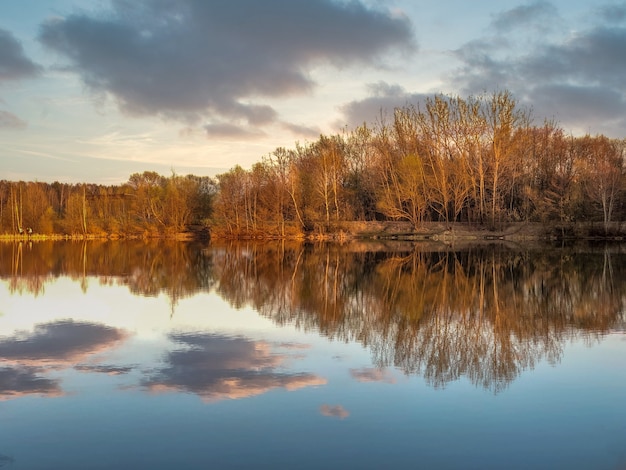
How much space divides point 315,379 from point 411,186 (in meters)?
45.5

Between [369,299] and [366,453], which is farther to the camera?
[369,299]

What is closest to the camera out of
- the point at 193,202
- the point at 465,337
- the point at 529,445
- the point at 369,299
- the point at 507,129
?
the point at 529,445

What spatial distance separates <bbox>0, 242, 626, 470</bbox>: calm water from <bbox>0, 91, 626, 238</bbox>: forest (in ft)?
118

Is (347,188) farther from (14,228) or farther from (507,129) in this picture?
(14,228)

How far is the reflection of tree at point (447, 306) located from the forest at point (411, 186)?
26.0m

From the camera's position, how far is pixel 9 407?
7191 mm

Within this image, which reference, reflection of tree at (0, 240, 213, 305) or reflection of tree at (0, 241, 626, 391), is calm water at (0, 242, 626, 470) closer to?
reflection of tree at (0, 241, 626, 391)

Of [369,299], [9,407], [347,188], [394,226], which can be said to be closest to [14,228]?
[347,188]

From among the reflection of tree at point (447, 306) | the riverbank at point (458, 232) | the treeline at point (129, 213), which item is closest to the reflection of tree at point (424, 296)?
the reflection of tree at point (447, 306)

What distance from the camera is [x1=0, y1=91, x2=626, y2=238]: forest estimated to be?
171ft

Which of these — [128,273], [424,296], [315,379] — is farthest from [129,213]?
[315,379]

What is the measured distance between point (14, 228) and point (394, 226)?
48.0 meters

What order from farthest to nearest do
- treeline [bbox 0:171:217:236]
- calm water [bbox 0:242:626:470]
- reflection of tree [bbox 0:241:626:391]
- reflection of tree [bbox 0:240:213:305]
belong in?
treeline [bbox 0:171:217:236], reflection of tree [bbox 0:240:213:305], reflection of tree [bbox 0:241:626:391], calm water [bbox 0:242:626:470]

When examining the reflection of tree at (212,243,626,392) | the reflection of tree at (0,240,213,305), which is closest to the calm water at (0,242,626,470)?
the reflection of tree at (212,243,626,392)
